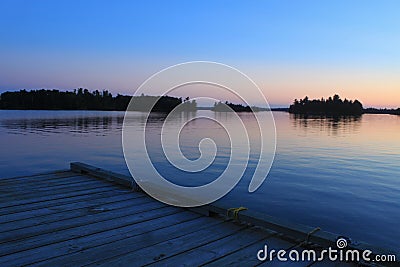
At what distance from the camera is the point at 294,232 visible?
349 cm

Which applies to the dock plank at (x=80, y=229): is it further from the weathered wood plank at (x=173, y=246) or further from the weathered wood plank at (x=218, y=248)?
the weathered wood plank at (x=218, y=248)

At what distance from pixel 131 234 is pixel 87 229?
1.92 feet

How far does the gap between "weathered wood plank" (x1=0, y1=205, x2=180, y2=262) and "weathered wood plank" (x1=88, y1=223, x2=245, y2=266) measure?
525mm

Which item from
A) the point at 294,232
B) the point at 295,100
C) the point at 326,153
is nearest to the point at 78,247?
the point at 294,232

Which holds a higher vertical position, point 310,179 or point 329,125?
point 329,125

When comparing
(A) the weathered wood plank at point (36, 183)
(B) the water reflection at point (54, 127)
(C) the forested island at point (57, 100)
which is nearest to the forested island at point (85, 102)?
(C) the forested island at point (57, 100)

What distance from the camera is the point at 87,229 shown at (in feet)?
12.1

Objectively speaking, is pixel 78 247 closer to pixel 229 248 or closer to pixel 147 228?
pixel 147 228

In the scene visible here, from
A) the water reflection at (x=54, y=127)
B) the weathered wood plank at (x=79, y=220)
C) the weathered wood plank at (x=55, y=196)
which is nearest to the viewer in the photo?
the weathered wood plank at (x=79, y=220)

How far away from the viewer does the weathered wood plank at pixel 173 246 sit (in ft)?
9.54

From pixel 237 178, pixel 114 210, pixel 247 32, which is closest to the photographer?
pixel 114 210

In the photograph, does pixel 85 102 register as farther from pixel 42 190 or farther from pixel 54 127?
pixel 42 190

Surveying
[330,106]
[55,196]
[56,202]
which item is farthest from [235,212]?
[330,106]

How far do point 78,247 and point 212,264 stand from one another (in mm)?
1432
